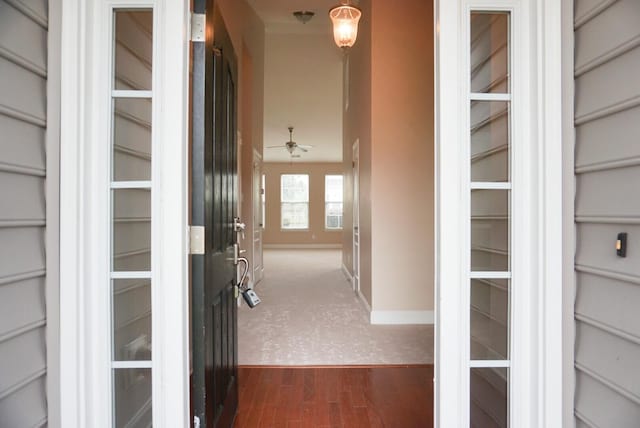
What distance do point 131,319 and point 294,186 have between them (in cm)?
1195

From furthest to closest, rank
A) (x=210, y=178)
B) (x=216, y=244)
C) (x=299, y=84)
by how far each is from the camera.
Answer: (x=299, y=84), (x=216, y=244), (x=210, y=178)

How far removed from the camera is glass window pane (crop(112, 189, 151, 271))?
1.30 meters

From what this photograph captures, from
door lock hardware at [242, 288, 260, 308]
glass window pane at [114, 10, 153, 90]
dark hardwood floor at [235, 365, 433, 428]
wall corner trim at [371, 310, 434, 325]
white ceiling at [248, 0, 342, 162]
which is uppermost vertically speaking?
white ceiling at [248, 0, 342, 162]

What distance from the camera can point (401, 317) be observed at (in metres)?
3.93

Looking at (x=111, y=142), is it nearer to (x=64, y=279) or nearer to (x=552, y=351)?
(x=64, y=279)

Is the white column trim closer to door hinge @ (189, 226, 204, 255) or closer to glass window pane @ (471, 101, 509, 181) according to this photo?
glass window pane @ (471, 101, 509, 181)

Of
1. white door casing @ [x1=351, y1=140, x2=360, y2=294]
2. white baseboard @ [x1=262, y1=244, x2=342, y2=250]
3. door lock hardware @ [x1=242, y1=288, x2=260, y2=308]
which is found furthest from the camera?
white baseboard @ [x1=262, y1=244, x2=342, y2=250]

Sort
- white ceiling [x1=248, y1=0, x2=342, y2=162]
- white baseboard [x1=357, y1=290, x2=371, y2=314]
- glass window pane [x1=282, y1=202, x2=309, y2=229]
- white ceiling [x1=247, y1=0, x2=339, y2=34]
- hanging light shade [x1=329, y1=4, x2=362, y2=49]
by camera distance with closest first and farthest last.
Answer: hanging light shade [x1=329, y1=4, x2=362, y2=49]
white baseboard [x1=357, y1=290, x2=371, y2=314]
white ceiling [x1=247, y1=0, x2=339, y2=34]
white ceiling [x1=248, y1=0, x2=342, y2=162]
glass window pane [x1=282, y1=202, x2=309, y2=229]

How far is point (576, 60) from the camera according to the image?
4.02ft

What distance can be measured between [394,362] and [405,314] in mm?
1121

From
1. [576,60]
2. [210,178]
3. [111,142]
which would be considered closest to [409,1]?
[576,60]

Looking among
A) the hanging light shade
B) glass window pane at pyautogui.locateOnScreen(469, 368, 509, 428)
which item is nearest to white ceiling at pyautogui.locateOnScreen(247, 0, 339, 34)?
the hanging light shade

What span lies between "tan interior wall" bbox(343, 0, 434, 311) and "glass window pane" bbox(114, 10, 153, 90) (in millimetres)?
2960

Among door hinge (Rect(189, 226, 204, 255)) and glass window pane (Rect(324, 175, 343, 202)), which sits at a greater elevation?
glass window pane (Rect(324, 175, 343, 202))
